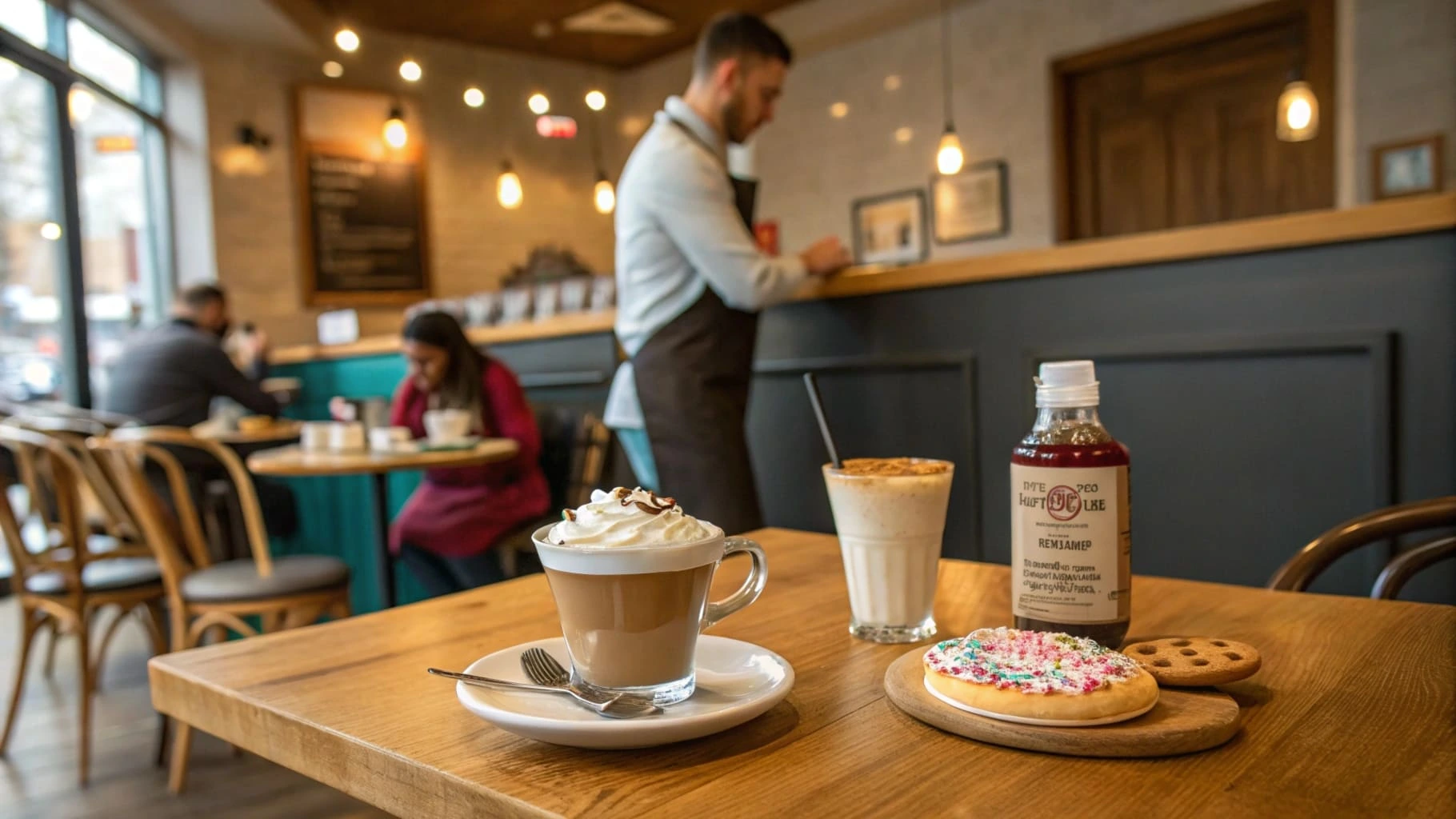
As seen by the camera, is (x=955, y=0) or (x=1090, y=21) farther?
(x=955, y=0)

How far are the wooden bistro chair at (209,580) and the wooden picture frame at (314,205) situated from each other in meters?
3.98

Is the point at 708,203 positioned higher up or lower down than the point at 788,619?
higher up

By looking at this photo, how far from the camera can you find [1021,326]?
2.23 meters

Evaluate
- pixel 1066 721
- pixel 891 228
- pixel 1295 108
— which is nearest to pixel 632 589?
pixel 1066 721

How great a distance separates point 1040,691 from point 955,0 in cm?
599

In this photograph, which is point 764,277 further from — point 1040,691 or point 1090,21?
point 1090,21

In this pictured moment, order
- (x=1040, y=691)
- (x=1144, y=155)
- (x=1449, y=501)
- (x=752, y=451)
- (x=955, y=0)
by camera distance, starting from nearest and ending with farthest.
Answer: (x=1040, y=691)
(x=1449, y=501)
(x=752, y=451)
(x=1144, y=155)
(x=955, y=0)

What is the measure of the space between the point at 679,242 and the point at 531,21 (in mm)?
5143

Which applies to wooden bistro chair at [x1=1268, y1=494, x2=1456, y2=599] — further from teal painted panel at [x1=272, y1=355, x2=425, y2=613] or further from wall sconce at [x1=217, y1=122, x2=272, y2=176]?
wall sconce at [x1=217, y1=122, x2=272, y2=176]

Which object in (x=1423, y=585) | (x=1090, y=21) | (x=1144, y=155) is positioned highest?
(x=1090, y=21)

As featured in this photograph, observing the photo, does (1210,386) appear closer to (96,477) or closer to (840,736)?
(840,736)

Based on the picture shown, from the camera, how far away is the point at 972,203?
5.89 m

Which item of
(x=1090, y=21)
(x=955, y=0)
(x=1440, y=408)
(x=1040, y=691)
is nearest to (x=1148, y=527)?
(x=1440, y=408)

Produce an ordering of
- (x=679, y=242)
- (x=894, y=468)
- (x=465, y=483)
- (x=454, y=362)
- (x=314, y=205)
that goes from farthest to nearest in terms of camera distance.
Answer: (x=314, y=205)
(x=454, y=362)
(x=465, y=483)
(x=679, y=242)
(x=894, y=468)
